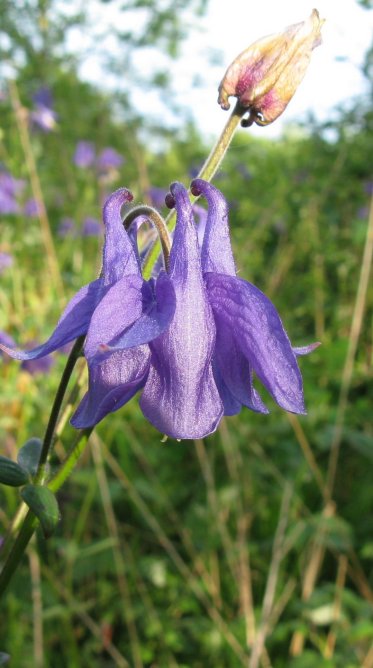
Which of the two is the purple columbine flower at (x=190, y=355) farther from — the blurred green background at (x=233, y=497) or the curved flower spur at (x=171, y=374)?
the blurred green background at (x=233, y=497)

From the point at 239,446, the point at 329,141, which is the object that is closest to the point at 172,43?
the point at 329,141

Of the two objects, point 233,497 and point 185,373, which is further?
point 233,497

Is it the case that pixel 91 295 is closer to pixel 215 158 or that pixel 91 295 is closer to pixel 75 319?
pixel 75 319

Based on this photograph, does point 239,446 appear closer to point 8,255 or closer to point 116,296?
point 8,255

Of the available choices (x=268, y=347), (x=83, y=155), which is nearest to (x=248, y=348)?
(x=268, y=347)

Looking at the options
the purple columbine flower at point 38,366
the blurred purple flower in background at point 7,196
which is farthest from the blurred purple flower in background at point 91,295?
the blurred purple flower in background at point 7,196
